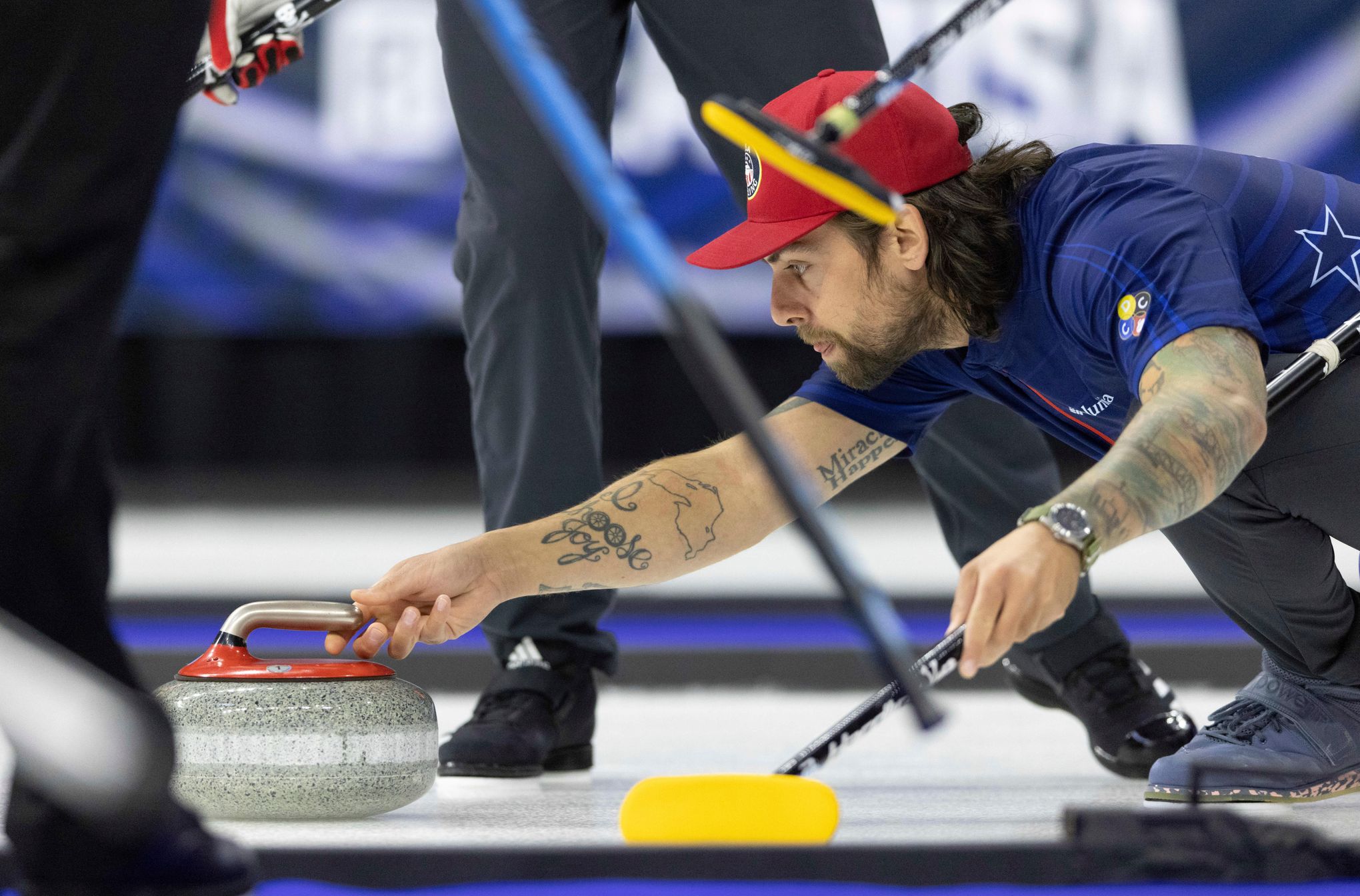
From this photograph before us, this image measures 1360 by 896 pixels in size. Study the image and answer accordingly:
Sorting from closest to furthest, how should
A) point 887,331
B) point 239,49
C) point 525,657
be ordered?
point 887,331
point 239,49
point 525,657

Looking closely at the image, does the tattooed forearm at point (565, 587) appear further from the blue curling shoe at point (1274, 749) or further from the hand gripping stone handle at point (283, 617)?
the blue curling shoe at point (1274, 749)

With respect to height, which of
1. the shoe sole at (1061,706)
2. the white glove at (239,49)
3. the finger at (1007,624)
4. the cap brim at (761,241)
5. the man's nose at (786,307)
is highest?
the white glove at (239,49)

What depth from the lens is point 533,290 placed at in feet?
6.27

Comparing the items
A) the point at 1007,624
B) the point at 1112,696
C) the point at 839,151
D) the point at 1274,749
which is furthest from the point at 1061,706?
the point at 1007,624

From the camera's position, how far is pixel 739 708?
2611 millimetres

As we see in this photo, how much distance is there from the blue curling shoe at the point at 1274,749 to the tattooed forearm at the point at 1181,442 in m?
0.36


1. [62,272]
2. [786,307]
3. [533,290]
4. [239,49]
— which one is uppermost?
[239,49]

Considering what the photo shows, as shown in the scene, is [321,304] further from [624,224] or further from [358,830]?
[624,224]

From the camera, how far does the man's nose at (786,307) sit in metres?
1.57

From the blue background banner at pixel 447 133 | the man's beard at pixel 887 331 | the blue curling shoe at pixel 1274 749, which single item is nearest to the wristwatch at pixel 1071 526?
the blue curling shoe at pixel 1274 749

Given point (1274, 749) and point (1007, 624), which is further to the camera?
point (1274, 749)

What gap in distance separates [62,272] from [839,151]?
2.71 ft

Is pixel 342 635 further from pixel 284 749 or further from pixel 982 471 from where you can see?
pixel 982 471

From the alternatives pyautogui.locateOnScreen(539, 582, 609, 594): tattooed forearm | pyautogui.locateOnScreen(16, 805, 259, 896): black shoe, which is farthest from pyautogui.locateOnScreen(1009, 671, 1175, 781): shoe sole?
pyautogui.locateOnScreen(16, 805, 259, 896): black shoe
